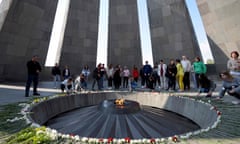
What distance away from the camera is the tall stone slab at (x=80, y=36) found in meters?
14.0

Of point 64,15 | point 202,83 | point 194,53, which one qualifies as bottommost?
point 202,83

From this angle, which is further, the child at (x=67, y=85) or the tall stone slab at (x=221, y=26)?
the tall stone slab at (x=221, y=26)

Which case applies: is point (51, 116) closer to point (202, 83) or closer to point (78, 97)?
point (78, 97)

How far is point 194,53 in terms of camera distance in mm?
13383

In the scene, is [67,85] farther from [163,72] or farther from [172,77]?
[172,77]

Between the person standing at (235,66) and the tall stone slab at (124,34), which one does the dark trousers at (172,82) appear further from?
the tall stone slab at (124,34)

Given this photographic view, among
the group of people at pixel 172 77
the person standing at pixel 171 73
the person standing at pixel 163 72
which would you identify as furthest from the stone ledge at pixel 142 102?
the person standing at pixel 163 72

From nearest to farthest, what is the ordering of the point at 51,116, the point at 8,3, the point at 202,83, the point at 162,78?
the point at 51,116 → the point at 202,83 → the point at 162,78 → the point at 8,3

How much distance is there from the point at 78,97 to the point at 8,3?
7724mm

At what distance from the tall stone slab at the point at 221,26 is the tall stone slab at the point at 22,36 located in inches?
438

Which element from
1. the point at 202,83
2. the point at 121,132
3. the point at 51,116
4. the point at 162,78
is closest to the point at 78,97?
the point at 51,116

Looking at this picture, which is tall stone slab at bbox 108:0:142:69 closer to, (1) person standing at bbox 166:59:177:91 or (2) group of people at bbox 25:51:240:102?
(2) group of people at bbox 25:51:240:102

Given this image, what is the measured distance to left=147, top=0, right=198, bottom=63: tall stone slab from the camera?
533 inches

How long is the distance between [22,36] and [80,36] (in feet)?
15.1
